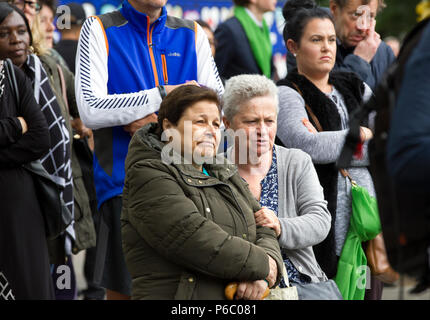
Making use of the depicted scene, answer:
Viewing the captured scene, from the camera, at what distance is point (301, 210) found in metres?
4.14

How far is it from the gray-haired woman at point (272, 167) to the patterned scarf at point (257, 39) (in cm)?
238

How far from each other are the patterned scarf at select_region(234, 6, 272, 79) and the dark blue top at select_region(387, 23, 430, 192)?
166 inches

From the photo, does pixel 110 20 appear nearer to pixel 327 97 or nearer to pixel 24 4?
pixel 327 97

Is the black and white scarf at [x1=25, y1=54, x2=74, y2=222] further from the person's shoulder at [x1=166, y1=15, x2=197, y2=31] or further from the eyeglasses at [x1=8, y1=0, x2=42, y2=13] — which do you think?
the person's shoulder at [x1=166, y1=15, x2=197, y2=31]

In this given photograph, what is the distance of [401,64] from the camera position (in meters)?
2.52

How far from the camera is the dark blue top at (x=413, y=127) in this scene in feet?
7.72

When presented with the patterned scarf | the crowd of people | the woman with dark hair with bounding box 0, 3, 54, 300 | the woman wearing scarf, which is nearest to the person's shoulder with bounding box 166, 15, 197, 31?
the crowd of people

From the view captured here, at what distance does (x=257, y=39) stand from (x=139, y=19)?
2.51 meters

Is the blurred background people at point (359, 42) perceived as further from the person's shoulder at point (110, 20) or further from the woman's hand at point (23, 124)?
the woman's hand at point (23, 124)

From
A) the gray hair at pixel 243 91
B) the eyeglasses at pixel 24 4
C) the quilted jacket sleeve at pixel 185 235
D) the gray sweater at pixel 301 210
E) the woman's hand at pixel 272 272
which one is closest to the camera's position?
the quilted jacket sleeve at pixel 185 235

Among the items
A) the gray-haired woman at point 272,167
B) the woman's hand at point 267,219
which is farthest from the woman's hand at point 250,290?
the gray-haired woman at point 272,167
